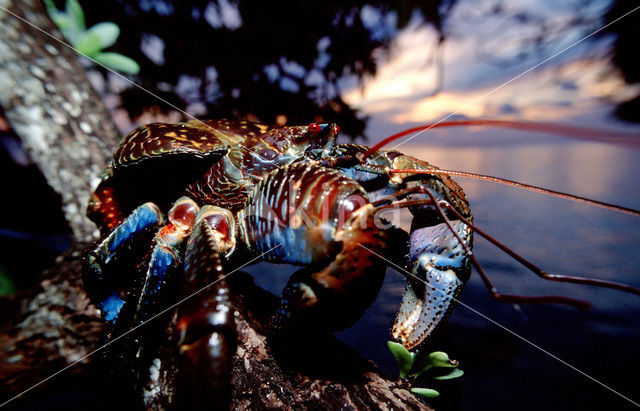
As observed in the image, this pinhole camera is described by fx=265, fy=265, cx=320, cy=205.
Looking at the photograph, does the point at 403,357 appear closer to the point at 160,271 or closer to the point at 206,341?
the point at 206,341

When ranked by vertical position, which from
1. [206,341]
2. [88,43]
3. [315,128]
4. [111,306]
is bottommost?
[206,341]

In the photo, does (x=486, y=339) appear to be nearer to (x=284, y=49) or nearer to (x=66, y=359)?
(x=66, y=359)

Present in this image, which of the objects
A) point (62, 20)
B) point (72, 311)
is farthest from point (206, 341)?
point (62, 20)

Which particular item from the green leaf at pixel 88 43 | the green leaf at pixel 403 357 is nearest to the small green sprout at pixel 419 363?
the green leaf at pixel 403 357

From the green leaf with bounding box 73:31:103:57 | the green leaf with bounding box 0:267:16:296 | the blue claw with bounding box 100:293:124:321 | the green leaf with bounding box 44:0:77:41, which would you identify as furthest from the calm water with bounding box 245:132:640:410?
the green leaf with bounding box 44:0:77:41

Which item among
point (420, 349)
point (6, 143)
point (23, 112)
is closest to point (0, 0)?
point (23, 112)

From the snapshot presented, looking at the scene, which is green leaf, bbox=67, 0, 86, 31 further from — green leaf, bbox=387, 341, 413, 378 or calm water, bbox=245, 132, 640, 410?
green leaf, bbox=387, 341, 413, 378
